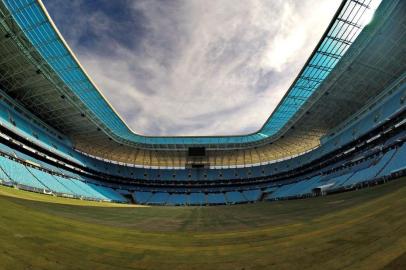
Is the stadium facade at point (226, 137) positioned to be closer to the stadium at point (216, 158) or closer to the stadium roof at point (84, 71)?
the stadium roof at point (84, 71)

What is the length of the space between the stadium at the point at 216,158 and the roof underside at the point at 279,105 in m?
0.19

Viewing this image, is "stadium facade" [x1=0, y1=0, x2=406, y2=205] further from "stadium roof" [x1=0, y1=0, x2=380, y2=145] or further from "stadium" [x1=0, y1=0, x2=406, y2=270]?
"stadium" [x1=0, y1=0, x2=406, y2=270]

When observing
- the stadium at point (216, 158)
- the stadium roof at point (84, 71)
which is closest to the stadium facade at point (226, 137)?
the stadium roof at point (84, 71)

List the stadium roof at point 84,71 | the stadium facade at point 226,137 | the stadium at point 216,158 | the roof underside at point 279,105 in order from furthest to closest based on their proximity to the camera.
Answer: the stadium facade at point 226,137 → the roof underside at point 279,105 → the stadium roof at point 84,71 → the stadium at point 216,158

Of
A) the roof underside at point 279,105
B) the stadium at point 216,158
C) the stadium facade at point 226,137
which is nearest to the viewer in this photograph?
the stadium at point 216,158

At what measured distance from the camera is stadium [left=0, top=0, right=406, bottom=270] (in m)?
3.94

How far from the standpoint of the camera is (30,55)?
2761cm

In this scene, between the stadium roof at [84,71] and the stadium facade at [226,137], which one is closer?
the stadium roof at [84,71]

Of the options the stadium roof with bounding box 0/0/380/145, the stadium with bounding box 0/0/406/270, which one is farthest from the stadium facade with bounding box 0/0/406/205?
the stadium with bounding box 0/0/406/270

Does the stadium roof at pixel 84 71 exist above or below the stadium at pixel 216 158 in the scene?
above

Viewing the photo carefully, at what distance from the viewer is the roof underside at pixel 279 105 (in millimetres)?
24812

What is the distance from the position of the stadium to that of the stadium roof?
0.17 m

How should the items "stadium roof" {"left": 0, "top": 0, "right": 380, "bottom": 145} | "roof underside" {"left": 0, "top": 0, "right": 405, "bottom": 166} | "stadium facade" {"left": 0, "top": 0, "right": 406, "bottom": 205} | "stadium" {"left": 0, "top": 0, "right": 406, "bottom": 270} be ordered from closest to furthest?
"stadium" {"left": 0, "top": 0, "right": 406, "bottom": 270} < "stadium roof" {"left": 0, "top": 0, "right": 380, "bottom": 145} < "roof underside" {"left": 0, "top": 0, "right": 405, "bottom": 166} < "stadium facade" {"left": 0, "top": 0, "right": 406, "bottom": 205}

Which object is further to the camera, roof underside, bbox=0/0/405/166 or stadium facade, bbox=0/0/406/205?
stadium facade, bbox=0/0/406/205
